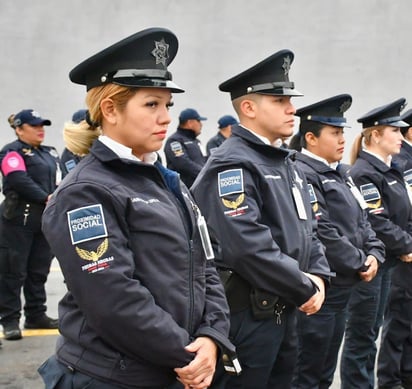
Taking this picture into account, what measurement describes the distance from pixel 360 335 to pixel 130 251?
2.35m

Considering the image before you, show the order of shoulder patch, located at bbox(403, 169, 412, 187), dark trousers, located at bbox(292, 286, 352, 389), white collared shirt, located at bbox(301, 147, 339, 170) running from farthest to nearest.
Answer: shoulder patch, located at bbox(403, 169, 412, 187) → white collared shirt, located at bbox(301, 147, 339, 170) → dark trousers, located at bbox(292, 286, 352, 389)

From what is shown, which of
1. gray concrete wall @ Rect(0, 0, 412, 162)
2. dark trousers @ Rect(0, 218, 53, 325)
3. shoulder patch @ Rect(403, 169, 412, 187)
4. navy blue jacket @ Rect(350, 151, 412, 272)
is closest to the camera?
navy blue jacket @ Rect(350, 151, 412, 272)

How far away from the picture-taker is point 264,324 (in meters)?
2.59

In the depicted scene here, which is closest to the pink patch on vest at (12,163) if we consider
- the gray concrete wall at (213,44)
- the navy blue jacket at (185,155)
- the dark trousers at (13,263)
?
the dark trousers at (13,263)

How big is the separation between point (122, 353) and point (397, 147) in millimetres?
2800

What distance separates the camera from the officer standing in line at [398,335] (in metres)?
4.00

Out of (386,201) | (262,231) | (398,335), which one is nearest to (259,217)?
(262,231)

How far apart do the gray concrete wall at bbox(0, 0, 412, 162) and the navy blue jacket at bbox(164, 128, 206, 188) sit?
183cm

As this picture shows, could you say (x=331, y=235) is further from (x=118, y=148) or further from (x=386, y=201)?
(x=118, y=148)

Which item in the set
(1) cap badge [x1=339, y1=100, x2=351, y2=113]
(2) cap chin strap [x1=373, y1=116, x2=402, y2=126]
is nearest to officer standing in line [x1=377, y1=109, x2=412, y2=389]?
(2) cap chin strap [x1=373, y1=116, x2=402, y2=126]

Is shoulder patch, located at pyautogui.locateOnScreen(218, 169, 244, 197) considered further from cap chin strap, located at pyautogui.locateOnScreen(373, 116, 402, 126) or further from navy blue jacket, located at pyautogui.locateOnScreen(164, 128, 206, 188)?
navy blue jacket, located at pyautogui.locateOnScreen(164, 128, 206, 188)

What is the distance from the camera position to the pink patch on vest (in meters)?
4.80

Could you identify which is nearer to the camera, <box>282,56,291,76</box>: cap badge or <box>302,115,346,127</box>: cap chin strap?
<box>282,56,291,76</box>: cap badge

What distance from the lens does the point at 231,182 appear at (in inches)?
99.6
